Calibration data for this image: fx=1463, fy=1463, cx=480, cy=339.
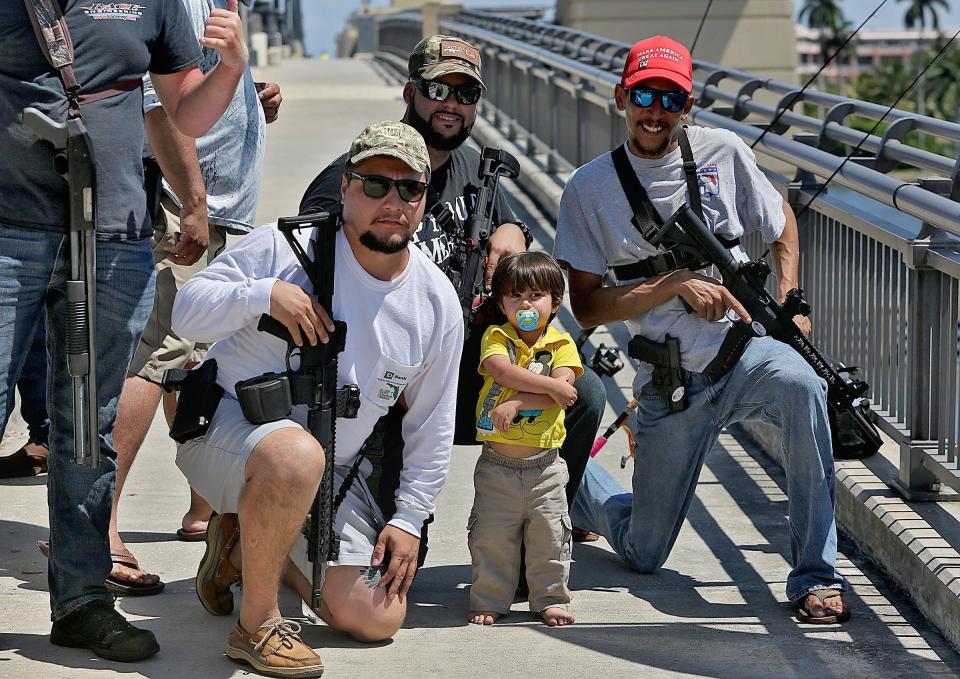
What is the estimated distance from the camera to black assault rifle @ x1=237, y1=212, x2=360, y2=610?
14.1 feet

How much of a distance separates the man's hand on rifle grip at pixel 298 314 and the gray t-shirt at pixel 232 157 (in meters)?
1.28

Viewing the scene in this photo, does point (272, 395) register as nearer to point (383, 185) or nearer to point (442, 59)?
point (383, 185)

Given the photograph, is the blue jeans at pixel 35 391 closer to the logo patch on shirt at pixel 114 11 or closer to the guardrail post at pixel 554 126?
the logo patch on shirt at pixel 114 11

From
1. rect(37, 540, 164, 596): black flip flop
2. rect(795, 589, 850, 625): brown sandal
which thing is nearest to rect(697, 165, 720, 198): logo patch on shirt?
rect(795, 589, 850, 625): brown sandal

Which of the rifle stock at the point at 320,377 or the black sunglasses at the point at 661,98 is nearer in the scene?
the rifle stock at the point at 320,377

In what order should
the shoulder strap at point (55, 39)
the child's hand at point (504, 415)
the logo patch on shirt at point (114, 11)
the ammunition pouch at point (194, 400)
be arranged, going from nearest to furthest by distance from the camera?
the shoulder strap at point (55, 39), the logo patch on shirt at point (114, 11), the ammunition pouch at point (194, 400), the child's hand at point (504, 415)

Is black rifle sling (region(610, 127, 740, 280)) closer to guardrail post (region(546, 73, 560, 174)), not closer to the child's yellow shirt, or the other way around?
the child's yellow shirt

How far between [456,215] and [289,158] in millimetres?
10260

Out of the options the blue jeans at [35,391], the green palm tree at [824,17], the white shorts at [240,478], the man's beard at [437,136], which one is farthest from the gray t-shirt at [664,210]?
the green palm tree at [824,17]

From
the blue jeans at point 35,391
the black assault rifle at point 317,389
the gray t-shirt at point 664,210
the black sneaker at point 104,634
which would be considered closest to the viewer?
the black sneaker at point 104,634

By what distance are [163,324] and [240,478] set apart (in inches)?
47.8

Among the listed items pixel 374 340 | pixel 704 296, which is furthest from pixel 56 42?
pixel 704 296

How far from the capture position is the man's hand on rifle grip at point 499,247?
513 cm

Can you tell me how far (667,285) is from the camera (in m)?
5.10
